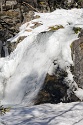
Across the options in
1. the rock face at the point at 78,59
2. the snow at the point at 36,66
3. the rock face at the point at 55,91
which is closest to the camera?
the snow at the point at 36,66

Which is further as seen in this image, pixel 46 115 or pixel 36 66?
pixel 36 66

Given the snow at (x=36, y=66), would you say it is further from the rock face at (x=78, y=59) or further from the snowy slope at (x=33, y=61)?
the rock face at (x=78, y=59)

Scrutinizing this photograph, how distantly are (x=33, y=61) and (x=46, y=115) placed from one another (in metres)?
4.26

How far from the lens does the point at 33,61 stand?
11.4 metres

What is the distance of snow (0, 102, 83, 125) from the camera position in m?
6.84

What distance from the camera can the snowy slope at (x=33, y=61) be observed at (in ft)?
34.0

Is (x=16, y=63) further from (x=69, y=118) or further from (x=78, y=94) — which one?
(x=69, y=118)

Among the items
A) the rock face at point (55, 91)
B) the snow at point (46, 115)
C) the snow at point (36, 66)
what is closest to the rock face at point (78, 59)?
the snow at point (36, 66)

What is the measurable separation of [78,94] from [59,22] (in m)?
4.52

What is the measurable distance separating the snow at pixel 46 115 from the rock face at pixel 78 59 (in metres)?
1.81

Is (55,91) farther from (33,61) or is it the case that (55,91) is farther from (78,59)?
(33,61)

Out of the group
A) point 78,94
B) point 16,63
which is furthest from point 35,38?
point 78,94

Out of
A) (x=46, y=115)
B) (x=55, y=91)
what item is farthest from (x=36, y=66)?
(x=46, y=115)

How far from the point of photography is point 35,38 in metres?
12.2
